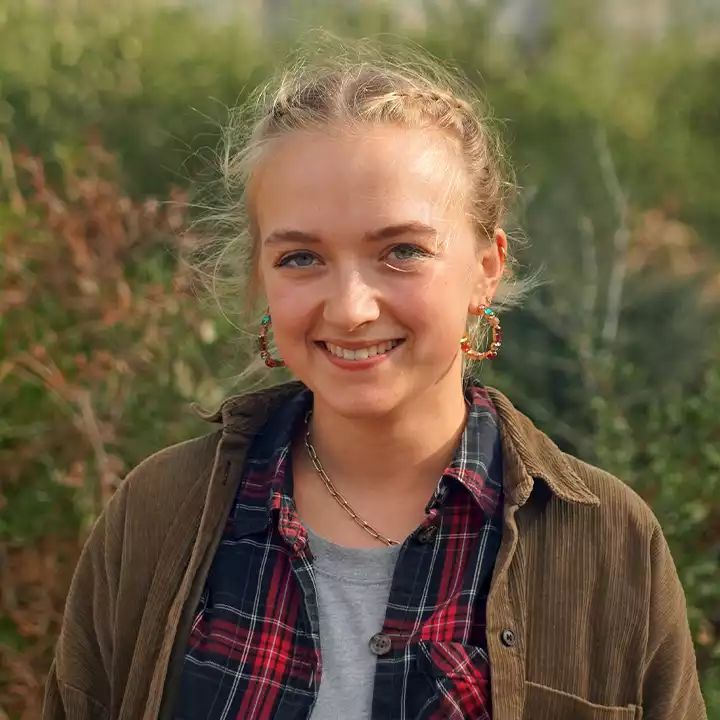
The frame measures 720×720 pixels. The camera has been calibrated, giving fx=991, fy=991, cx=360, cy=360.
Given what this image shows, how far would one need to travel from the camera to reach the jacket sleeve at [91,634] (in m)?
1.90

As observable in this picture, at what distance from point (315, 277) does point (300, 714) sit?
28.8 inches

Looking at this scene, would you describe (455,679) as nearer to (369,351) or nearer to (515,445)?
(515,445)

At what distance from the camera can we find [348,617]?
5.56ft

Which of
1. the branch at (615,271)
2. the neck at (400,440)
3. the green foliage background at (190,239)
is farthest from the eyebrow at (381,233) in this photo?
the branch at (615,271)

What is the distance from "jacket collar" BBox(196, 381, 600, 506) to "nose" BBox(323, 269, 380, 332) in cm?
38

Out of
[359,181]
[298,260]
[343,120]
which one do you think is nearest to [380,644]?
[298,260]

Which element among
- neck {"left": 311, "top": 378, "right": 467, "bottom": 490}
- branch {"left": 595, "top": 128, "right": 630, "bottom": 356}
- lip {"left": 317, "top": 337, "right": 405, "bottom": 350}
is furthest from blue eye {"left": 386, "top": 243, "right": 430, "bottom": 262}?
branch {"left": 595, "top": 128, "right": 630, "bottom": 356}

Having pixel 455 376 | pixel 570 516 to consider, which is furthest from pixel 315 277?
pixel 570 516

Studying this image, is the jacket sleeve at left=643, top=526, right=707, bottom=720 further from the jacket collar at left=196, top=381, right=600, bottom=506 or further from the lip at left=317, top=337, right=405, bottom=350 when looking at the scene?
the lip at left=317, top=337, right=405, bottom=350

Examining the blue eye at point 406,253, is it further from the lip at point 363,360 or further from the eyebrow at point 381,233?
the lip at point 363,360

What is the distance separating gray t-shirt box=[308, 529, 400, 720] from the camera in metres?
1.64

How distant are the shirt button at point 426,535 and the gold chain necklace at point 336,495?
0.07 metres

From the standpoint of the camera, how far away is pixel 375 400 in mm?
1712

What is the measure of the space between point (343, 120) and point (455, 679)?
947 millimetres
